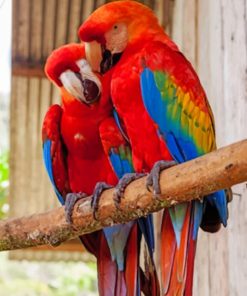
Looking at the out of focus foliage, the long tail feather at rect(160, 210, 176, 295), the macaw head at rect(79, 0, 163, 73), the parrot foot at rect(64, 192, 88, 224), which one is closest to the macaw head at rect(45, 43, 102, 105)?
the macaw head at rect(79, 0, 163, 73)

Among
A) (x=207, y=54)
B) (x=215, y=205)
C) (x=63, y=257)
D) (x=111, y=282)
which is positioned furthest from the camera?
(x=63, y=257)

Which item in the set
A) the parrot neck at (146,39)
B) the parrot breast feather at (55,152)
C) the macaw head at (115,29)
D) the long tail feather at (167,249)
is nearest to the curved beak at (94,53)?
the macaw head at (115,29)

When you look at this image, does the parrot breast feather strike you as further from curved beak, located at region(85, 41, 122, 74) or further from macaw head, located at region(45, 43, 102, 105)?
curved beak, located at region(85, 41, 122, 74)

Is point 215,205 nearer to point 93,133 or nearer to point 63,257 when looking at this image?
point 93,133

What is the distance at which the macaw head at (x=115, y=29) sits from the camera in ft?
8.46

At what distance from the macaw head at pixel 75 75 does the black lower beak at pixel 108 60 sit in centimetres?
9

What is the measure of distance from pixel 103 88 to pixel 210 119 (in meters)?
0.44

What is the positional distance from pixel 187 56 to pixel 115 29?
1011 millimetres

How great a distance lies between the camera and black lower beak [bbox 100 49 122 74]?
8.56ft

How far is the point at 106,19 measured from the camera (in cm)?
258

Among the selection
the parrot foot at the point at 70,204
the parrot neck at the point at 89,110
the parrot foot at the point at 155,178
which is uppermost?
the parrot neck at the point at 89,110

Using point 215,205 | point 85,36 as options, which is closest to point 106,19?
point 85,36

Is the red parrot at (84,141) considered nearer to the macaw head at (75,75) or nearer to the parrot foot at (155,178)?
the macaw head at (75,75)

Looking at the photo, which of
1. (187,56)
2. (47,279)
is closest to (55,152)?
(187,56)
